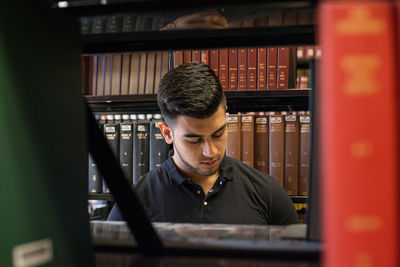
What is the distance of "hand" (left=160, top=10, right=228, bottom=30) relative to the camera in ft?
1.50

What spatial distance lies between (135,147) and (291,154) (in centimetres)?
72

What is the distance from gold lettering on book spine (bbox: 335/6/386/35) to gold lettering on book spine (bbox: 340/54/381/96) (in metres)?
0.01

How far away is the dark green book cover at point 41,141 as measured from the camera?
302 millimetres

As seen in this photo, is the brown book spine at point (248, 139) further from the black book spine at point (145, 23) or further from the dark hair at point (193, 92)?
the black book spine at point (145, 23)

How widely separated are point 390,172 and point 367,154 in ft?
0.05

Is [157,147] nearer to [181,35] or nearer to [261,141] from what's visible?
[261,141]

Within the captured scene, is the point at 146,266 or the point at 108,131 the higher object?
the point at 108,131

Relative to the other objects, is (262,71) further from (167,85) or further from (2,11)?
(2,11)

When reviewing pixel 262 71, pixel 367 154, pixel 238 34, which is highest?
pixel 262 71

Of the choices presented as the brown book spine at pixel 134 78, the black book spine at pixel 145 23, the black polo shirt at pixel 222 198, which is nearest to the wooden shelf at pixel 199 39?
the black book spine at pixel 145 23

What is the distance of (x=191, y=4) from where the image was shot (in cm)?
34

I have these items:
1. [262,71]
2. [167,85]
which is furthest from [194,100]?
[262,71]

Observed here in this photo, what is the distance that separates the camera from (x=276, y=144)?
1.88 metres

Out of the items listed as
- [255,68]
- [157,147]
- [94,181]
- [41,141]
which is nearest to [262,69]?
[255,68]
